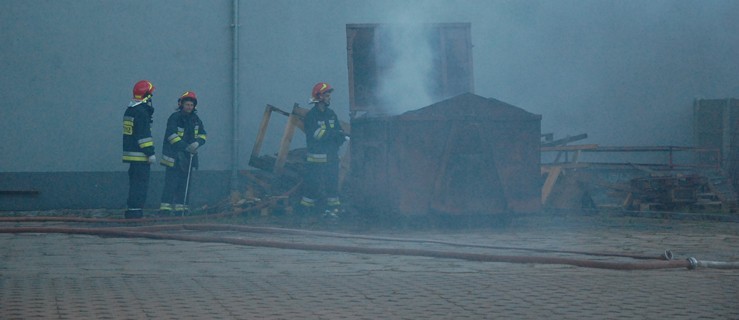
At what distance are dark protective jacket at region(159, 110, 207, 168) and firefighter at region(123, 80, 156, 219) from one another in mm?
475

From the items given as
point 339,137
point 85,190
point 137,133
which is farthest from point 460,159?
point 85,190

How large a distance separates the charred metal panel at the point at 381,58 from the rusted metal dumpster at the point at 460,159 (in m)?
2.06

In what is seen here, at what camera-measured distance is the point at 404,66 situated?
15.1m

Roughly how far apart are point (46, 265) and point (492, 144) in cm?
619

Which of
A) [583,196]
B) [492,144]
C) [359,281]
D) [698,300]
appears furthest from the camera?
[583,196]

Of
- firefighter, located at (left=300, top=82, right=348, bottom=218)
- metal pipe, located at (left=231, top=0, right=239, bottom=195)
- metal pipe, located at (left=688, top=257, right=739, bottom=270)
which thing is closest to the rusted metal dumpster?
firefighter, located at (left=300, top=82, right=348, bottom=218)

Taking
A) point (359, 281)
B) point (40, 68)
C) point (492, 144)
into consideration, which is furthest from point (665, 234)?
point (40, 68)

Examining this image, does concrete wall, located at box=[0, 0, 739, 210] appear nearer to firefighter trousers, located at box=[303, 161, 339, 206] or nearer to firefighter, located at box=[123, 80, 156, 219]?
firefighter trousers, located at box=[303, 161, 339, 206]

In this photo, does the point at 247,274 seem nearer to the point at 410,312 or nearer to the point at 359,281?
the point at 359,281

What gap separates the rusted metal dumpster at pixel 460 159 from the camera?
1278 cm

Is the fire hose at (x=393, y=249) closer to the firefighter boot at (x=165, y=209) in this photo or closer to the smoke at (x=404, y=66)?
the firefighter boot at (x=165, y=209)

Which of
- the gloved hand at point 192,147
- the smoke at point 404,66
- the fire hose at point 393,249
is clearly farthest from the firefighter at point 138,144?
the smoke at point 404,66

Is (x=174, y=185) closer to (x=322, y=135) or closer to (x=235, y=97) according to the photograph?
(x=322, y=135)

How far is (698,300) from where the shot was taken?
22.6 ft
